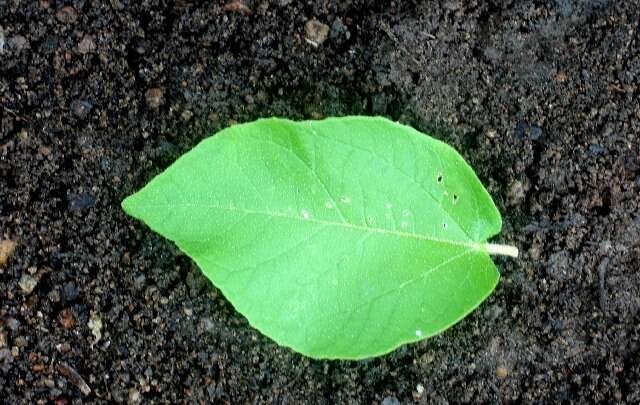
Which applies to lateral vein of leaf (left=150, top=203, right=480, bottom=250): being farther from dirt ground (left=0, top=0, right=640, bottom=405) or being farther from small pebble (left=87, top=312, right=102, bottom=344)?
small pebble (left=87, top=312, right=102, bottom=344)

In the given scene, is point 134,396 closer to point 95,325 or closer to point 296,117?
point 95,325

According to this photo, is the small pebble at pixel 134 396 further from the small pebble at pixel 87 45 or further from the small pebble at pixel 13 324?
the small pebble at pixel 87 45

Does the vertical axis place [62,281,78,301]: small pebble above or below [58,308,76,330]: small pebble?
above

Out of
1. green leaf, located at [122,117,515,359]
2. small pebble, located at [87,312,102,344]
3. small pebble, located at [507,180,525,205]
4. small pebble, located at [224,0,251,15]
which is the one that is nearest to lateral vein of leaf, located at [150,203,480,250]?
green leaf, located at [122,117,515,359]

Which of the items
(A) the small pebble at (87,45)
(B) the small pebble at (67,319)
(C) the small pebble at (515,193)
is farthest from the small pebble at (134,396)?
(C) the small pebble at (515,193)

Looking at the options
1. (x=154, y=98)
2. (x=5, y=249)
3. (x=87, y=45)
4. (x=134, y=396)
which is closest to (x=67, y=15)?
(x=87, y=45)

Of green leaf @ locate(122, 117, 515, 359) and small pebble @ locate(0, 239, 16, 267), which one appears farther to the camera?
small pebble @ locate(0, 239, 16, 267)

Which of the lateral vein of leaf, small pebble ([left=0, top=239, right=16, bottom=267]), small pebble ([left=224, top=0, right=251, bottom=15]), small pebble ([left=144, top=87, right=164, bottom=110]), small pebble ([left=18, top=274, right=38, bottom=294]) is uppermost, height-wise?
small pebble ([left=224, top=0, right=251, bottom=15])
